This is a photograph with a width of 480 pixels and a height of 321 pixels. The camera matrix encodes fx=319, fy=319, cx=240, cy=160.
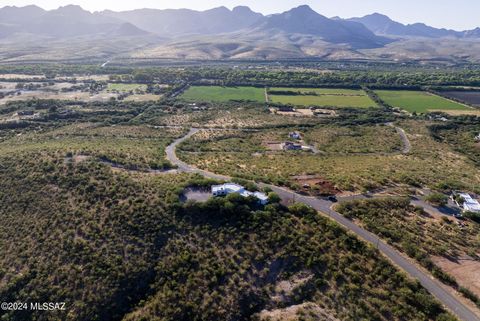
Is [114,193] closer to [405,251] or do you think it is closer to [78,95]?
[405,251]

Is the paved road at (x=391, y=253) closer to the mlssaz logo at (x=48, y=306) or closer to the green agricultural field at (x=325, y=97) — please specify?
the mlssaz logo at (x=48, y=306)

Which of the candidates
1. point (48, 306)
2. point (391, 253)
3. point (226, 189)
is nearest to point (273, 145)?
point (226, 189)

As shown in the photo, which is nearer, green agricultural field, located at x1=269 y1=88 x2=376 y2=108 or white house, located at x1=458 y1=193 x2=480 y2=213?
white house, located at x1=458 y1=193 x2=480 y2=213

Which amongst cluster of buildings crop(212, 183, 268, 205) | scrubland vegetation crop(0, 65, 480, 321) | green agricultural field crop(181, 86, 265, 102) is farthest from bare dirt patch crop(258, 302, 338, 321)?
green agricultural field crop(181, 86, 265, 102)

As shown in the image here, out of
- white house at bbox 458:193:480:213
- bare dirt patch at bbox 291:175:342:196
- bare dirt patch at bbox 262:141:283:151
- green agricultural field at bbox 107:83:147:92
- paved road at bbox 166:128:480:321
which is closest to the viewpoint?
paved road at bbox 166:128:480:321

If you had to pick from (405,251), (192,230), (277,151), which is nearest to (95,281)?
(192,230)

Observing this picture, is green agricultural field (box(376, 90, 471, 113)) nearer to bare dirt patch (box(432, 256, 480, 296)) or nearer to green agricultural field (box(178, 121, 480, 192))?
green agricultural field (box(178, 121, 480, 192))

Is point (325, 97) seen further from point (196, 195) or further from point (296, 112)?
point (196, 195)

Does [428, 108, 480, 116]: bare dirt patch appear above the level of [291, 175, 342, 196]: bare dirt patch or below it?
above
